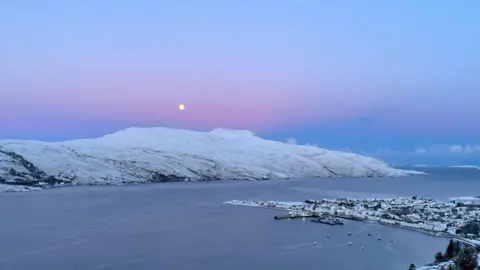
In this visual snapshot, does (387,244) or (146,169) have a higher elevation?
(146,169)

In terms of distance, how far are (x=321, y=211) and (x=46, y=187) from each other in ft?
190

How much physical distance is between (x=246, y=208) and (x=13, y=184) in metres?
49.0

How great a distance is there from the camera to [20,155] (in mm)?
104875

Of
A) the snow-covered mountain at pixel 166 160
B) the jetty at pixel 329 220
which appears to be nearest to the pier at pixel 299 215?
the jetty at pixel 329 220

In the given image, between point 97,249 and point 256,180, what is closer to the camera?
point 97,249

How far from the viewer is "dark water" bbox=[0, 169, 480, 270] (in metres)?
34.8

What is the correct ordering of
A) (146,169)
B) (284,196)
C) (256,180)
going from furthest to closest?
(256,180) → (146,169) → (284,196)

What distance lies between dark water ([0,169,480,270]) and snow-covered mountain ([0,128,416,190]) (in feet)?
110

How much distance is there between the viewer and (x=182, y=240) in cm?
4288

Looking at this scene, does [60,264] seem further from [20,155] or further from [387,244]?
[20,155]

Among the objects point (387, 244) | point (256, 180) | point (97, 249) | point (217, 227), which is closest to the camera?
point (97, 249)

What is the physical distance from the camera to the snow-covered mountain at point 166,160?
102369 millimetres

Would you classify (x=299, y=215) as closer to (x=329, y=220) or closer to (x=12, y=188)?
(x=329, y=220)

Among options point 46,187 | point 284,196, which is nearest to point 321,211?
point 284,196
